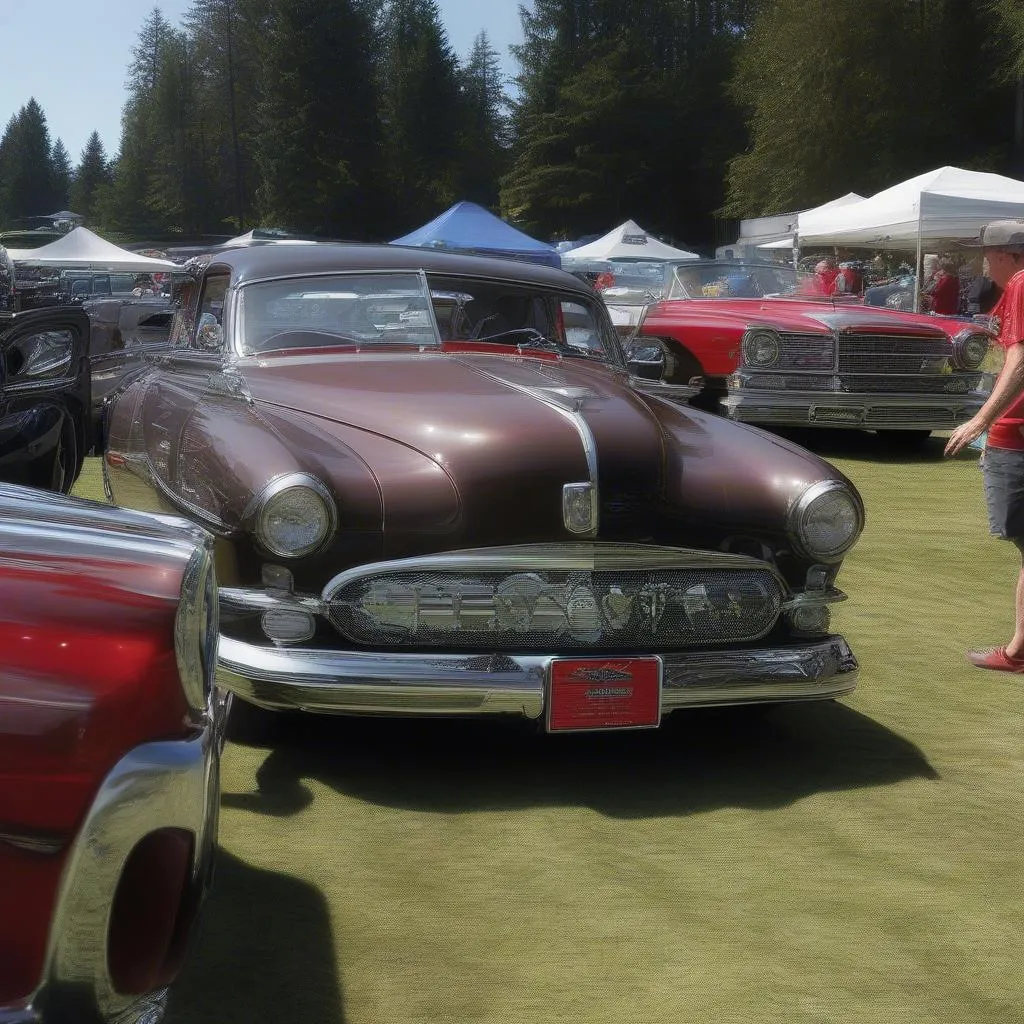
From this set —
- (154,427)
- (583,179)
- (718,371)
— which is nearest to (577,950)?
(154,427)

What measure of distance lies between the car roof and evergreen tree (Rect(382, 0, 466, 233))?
73025 mm

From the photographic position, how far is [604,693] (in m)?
3.99

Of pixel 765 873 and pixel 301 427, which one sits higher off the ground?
pixel 301 427

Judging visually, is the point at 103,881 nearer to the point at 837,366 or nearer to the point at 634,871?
the point at 634,871

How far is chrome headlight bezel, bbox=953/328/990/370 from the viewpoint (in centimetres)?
1176

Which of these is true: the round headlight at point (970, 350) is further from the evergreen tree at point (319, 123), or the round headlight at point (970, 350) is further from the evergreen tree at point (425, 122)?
the evergreen tree at point (425, 122)

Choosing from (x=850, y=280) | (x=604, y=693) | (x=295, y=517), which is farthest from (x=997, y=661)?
(x=850, y=280)

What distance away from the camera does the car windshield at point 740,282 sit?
13.6m

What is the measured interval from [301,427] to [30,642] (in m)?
2.44

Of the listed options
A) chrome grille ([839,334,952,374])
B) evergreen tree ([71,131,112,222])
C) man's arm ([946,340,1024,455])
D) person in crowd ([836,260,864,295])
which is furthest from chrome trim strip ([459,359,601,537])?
evergreen tree ([71,131,112,222])

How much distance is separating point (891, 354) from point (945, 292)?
6815 mm

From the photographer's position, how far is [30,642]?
1919 millimetres

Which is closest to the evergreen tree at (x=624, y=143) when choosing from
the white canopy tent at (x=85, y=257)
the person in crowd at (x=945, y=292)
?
the white canopy tent at (x=85, y=257)

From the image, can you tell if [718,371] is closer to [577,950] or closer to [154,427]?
[154,427]
